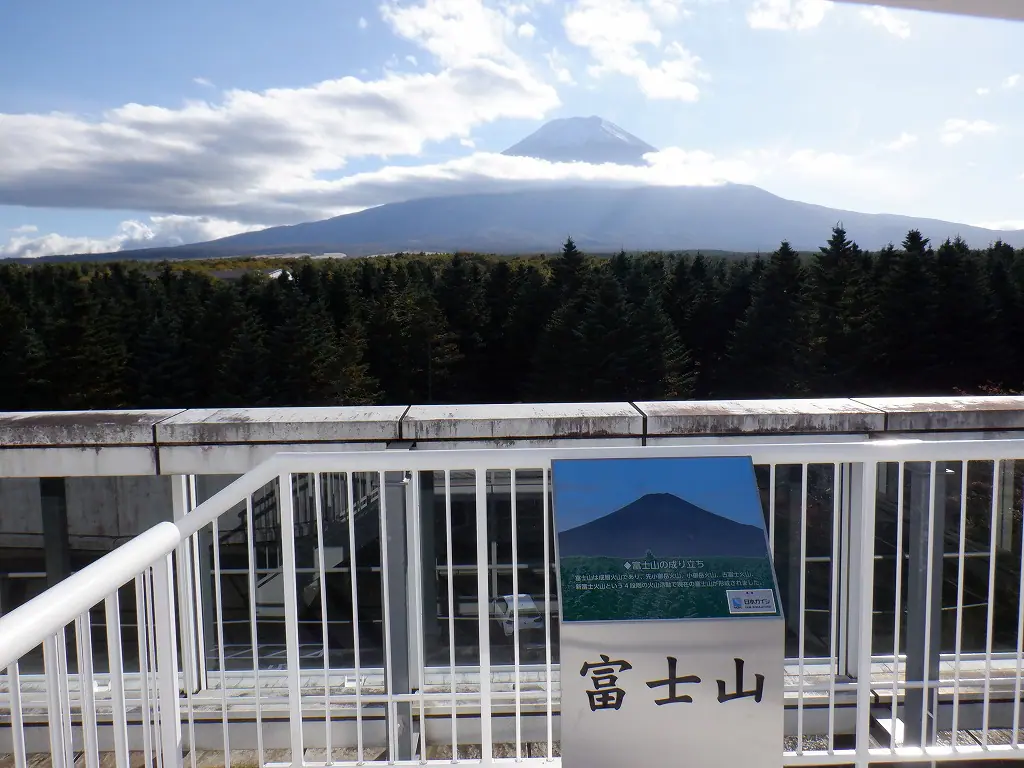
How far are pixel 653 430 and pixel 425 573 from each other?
1.17 meters

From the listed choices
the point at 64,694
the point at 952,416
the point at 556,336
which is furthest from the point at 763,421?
the point at 556,336

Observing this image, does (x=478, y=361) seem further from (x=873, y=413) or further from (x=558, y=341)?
(x=873, y=413)

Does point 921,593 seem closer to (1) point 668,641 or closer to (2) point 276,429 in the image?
(1) point 668,641

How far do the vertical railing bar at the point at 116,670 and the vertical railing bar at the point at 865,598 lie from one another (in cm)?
183

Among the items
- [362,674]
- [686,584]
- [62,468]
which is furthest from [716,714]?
[62,468]

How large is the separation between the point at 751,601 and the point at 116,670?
4.57 feet

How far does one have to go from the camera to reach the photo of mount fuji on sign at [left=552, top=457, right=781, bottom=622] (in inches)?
79.0

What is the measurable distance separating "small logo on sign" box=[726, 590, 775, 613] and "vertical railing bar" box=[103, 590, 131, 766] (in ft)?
4.35

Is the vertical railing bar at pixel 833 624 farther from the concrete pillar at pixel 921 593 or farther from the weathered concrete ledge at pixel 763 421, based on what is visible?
the weathered concrete ledge at pixel 763 421

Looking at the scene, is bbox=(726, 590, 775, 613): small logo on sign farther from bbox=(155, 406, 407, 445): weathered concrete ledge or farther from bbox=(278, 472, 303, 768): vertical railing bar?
bbox=(155, 406, 407, 445): weathered concrete ledge

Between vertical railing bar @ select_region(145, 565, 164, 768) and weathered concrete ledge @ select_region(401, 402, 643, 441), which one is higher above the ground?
weathered concrete ledge @ select_region(401, 402, 643, 441)

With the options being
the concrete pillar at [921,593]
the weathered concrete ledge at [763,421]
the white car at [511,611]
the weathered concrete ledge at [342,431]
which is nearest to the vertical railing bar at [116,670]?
the weathered concrete ledge at [342,431]

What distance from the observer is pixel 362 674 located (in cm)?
309

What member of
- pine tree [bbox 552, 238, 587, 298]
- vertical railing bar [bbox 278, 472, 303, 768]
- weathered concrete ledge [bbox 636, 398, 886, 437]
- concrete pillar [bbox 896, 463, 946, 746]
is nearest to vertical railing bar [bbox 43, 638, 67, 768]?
vertical railing bar [bbox 278, 472, 303, 768]
